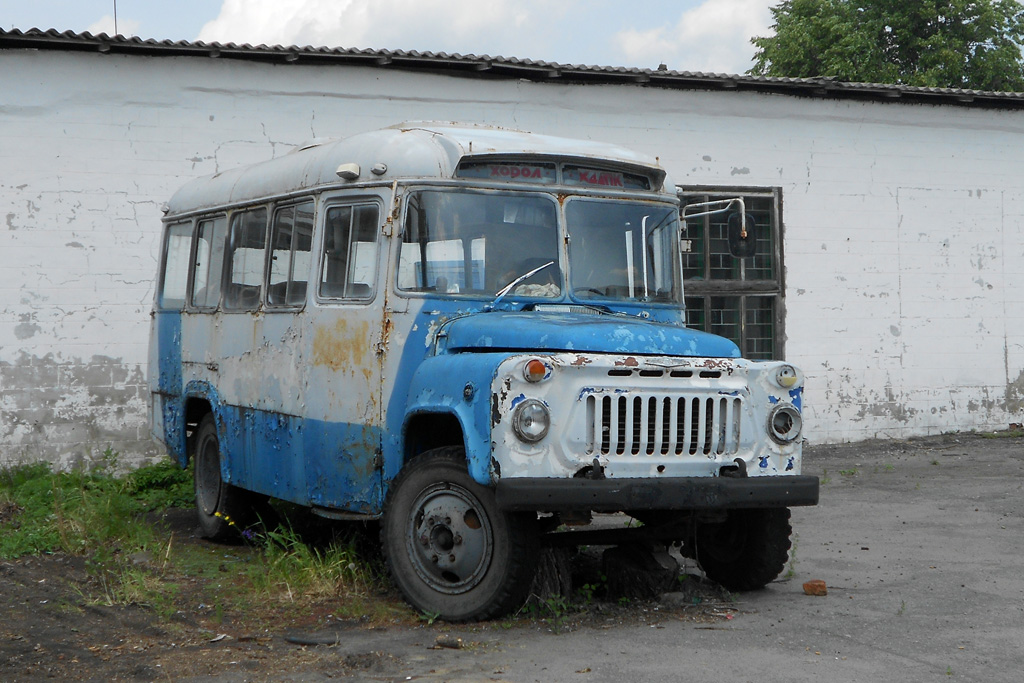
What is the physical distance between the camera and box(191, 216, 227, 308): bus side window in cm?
917

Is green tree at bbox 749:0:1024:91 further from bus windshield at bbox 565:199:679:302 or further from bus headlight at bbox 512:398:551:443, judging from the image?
bus headlight at bbox 512:398:551:443

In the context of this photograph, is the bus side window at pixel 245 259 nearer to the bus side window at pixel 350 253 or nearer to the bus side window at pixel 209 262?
the bus side window at pixel 209 262

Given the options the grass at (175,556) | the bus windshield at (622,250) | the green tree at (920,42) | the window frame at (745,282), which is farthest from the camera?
the green tree at (920,42)

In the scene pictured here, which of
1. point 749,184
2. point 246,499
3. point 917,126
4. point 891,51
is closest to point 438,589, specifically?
point 246,499

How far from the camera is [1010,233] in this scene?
15844 mm

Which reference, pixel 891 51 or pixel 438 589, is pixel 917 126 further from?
pixel 891 51

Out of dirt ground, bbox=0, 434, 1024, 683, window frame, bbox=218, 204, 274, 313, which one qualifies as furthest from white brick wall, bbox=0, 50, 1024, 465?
dirt ground, bbox=0, 434, 1024, 683

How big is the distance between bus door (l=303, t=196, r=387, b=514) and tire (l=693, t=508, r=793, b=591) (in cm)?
197

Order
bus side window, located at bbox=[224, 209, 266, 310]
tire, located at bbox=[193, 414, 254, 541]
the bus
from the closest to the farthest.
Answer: the bus < bus side window, located at bbox=[224, 209, 266, 310] < tire, located at bbox=[193, 414, 254, 541]

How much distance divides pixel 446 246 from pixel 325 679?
2661mm

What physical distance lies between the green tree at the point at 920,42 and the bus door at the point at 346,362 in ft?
86.6

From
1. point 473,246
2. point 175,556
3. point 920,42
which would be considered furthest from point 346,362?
point 920,42

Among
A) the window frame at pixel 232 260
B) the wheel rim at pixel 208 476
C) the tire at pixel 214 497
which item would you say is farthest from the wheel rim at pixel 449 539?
the wheel rim at pixel 208 476

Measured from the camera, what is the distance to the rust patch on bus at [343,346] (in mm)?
7055
